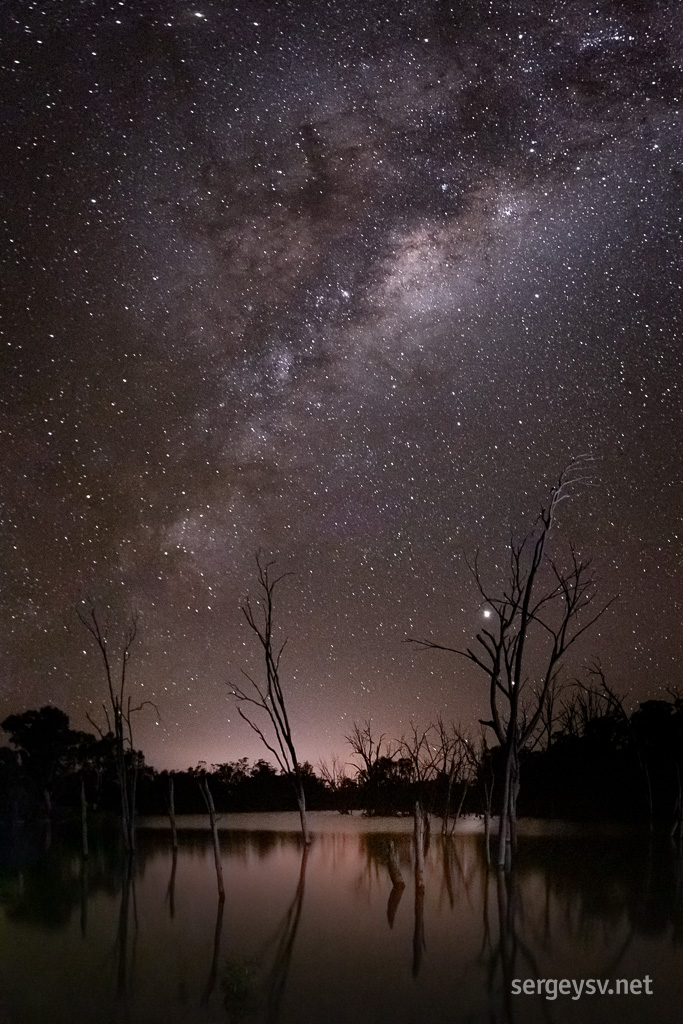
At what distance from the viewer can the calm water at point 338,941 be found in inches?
260

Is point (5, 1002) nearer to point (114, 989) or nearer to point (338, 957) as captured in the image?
point (114, 989)

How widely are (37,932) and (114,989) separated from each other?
2.85 metres

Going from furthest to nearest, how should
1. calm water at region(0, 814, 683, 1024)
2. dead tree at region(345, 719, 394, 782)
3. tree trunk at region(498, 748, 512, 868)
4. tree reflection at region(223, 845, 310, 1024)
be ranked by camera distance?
1. dead tree at region(345, 719, 394, 782)
2. tree trunk at region(498, 748, 512, 868)
3. calm water at region(0, 814, 683, 1024)
4. tree reflection at region(223, 845, 310, 1024)

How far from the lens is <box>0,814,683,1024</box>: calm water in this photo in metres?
6.61

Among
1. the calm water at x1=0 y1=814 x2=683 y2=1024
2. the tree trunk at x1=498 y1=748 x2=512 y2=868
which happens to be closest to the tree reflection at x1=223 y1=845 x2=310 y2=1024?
the calm water at x1=0 y1=814 x2=683 y2=1024

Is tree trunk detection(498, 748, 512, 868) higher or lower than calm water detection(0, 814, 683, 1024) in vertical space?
higher

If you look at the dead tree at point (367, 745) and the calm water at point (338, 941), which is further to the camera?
the dead tree at point (367, 745)

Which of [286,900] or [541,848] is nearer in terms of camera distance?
[286,900]

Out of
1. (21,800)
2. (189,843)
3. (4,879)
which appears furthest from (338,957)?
(21,800)

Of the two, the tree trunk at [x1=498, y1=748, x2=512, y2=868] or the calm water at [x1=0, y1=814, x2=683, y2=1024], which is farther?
the tree trunk at [x1=498, y1=748, x2=512, y2=868]

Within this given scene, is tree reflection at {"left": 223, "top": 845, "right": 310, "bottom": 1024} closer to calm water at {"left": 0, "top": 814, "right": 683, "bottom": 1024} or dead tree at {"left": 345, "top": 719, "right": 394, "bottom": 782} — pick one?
calm water at {"left": 0, "top": 814, "right": 683, "bottom": 1024}

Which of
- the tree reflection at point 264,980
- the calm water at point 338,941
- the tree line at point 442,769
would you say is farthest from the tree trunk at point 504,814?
the tree line at point 442,769

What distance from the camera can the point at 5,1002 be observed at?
6.97 metres

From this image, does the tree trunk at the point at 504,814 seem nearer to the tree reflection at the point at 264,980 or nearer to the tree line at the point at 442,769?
the tree reflection at the point at 264,980
